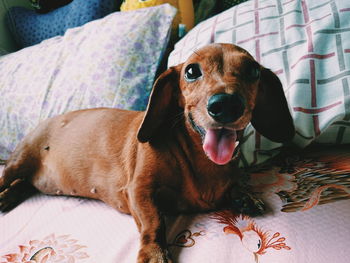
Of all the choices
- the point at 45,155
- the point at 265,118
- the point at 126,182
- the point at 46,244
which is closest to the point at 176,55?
the point at 265,118

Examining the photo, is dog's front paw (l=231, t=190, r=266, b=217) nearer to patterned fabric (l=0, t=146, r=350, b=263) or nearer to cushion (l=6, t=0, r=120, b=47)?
patterned fabric (l=0, t=146, r=350, b=263)

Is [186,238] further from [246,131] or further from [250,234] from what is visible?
[246,131]

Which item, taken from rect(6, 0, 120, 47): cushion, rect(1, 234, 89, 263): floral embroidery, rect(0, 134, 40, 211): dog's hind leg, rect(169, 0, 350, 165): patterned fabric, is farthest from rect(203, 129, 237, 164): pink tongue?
rect(6, 0, 120, 47): cushion

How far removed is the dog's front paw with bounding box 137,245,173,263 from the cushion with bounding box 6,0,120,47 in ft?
4.43

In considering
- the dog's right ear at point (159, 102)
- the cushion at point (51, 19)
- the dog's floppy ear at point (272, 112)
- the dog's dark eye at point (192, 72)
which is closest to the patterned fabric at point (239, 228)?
the dog's floppy ear at point (272, 112)

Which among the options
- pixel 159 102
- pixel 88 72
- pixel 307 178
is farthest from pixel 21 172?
pixel 307 178

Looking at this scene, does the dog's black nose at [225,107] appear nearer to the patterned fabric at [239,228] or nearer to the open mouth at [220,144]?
the open mouth at [220,144]

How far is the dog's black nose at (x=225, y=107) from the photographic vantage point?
587 millimetres

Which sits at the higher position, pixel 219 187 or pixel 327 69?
pixel 327 69

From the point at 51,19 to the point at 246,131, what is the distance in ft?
4.75

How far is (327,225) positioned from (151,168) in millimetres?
438

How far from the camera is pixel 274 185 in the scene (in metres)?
0.81

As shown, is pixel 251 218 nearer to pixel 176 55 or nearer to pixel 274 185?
pixel 274 185

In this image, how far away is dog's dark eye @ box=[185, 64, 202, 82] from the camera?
0.75 meters
